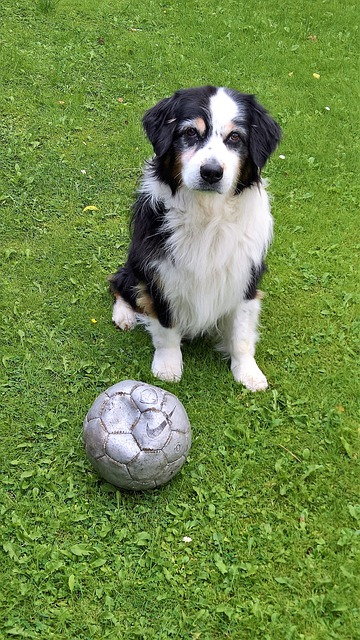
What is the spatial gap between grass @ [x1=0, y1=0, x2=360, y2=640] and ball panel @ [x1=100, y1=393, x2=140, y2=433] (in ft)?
1.30

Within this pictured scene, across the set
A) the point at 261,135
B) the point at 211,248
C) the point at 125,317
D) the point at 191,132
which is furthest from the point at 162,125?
the point at 125,317

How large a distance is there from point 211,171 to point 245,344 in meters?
1.15

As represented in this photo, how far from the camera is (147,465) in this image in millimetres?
2793

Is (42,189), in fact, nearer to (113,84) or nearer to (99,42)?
(113,84)

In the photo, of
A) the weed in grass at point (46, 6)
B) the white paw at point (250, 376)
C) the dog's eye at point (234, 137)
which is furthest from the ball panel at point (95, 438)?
the weed in grass at point (46, 6)

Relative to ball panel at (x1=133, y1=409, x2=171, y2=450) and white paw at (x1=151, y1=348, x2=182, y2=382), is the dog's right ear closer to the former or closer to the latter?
white paw at (x1=151, y1=348, x2=182, y2=382)

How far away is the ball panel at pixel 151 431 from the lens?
278 cm

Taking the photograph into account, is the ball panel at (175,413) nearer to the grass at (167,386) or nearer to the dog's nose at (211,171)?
the grass at (167,386)

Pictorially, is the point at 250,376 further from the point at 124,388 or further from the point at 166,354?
the point at 124,388

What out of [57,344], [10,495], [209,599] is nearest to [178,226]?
[57,344]

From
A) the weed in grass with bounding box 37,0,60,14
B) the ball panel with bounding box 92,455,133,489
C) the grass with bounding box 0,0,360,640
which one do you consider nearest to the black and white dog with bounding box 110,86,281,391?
the grass with bounding box 0,0,360,640

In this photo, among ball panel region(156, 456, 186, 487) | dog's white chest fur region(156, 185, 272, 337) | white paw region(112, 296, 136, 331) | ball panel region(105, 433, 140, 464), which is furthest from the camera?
white paw region(112, 296, 136, 331)

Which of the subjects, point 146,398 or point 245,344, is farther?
point 245,344

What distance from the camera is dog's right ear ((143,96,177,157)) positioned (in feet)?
9.82
